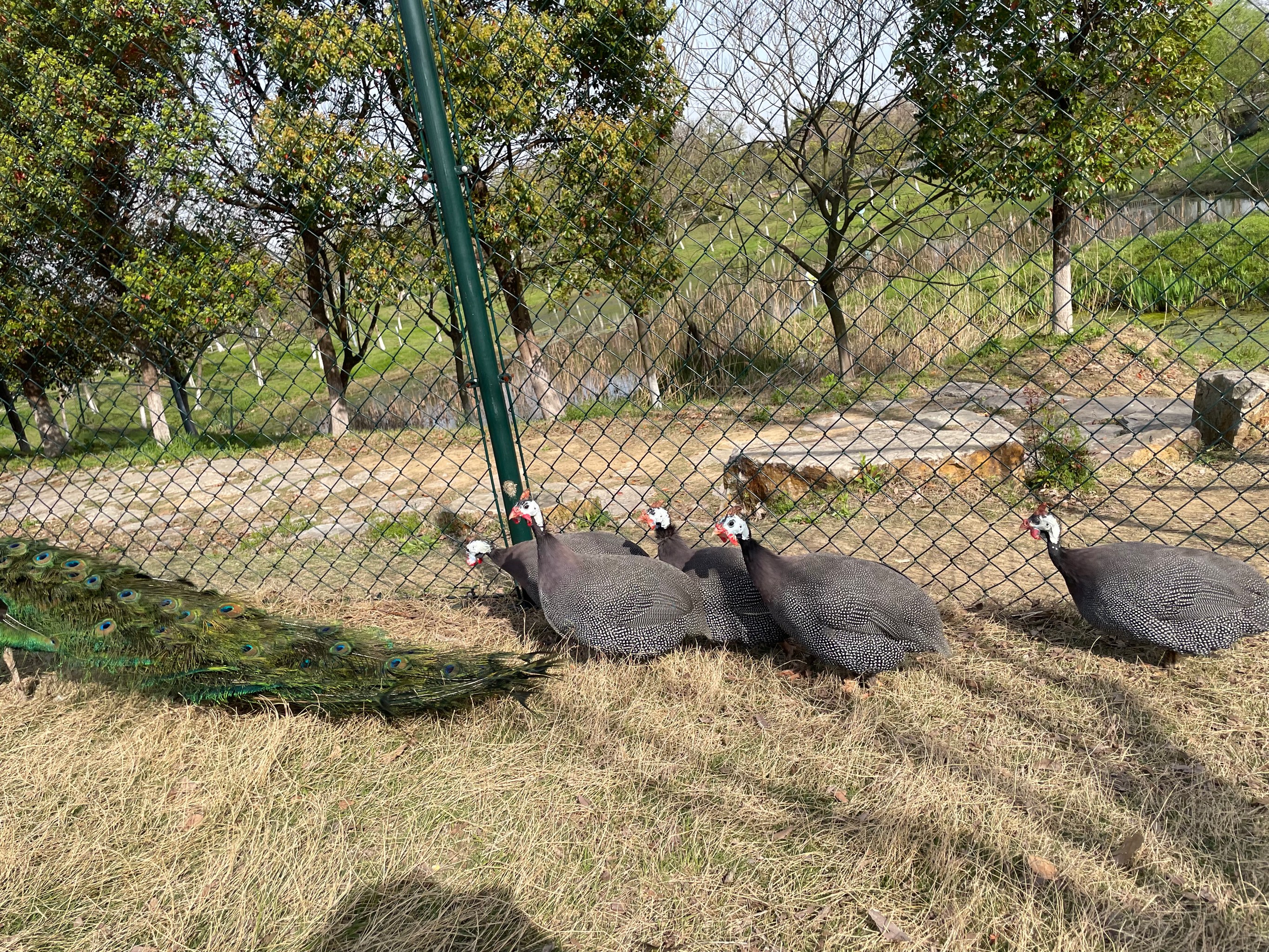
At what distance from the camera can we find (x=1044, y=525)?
3.55 meters

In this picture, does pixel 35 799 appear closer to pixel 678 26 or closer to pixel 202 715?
pixel 202 715

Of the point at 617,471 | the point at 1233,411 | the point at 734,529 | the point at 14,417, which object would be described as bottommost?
the point at 14,417

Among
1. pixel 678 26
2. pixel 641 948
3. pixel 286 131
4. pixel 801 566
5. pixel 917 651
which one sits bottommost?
pixel 641 948

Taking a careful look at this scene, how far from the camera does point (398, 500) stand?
7109 mm

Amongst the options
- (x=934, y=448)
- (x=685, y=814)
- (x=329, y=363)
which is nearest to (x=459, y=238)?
(x=685, y=814)

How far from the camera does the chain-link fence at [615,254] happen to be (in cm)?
367

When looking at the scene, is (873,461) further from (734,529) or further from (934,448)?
(734,529)

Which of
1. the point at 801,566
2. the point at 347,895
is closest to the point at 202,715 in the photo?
the point at 347,895

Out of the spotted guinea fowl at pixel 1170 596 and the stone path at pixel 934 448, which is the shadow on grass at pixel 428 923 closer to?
the spotted guinea fowl at pixel 1170 596

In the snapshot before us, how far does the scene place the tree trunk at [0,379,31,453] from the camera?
65.6 ft

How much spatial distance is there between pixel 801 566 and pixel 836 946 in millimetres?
1555

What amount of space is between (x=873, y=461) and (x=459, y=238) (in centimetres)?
332

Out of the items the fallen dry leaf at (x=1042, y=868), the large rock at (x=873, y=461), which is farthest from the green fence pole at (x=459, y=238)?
the fallen dry leaf at (x=1042, y=868)

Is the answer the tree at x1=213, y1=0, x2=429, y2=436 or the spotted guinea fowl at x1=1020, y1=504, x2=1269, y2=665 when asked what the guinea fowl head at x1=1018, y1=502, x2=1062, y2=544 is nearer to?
the spotted guinea fowl at x1=1020, y1=504, x2=1269, y2=665
